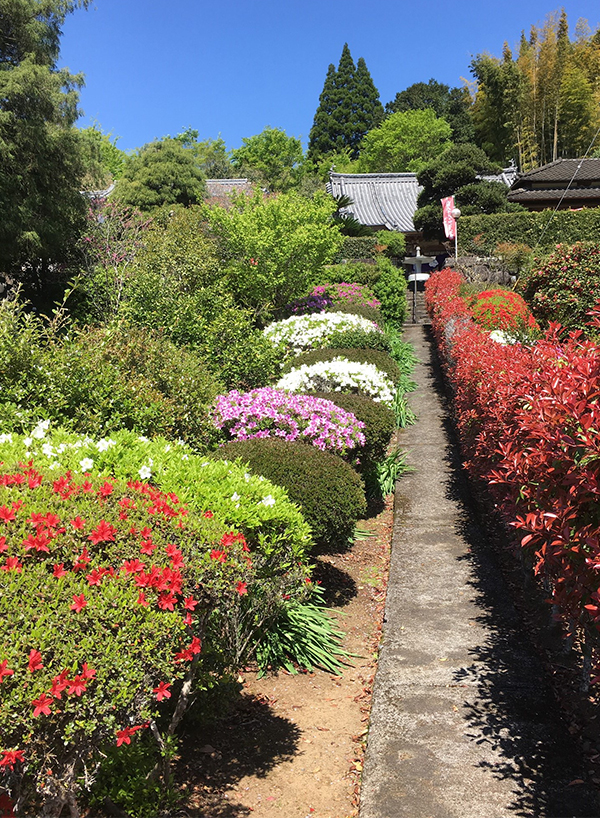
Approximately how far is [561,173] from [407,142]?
22.7 metres

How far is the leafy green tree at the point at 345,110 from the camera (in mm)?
66812

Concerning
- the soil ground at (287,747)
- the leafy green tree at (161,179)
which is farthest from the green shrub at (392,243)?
the soil ground at (287,747)

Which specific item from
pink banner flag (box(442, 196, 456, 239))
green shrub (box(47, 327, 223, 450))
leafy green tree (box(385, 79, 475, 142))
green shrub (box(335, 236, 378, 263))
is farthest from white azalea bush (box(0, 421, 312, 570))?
leafy green tree (box(385, 79, 475, 142))

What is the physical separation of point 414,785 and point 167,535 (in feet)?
5.82

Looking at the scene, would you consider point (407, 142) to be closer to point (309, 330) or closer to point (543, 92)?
point (543, 92)

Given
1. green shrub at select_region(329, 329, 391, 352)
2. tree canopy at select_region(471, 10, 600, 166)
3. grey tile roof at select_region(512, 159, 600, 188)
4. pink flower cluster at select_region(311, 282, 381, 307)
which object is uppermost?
tree canopy at select_region(471, 10, 600, 166)

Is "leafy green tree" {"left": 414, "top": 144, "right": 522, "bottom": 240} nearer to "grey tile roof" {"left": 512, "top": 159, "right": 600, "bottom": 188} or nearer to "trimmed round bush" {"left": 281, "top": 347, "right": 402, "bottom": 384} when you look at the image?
"grey tile roof" {"left": 512, "top": 159, "right": 600, "bottom": 188}

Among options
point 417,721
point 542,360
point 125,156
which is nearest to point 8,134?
point 542,360

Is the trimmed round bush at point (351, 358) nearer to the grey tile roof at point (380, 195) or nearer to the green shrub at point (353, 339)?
the green shrub at point (353, 339)

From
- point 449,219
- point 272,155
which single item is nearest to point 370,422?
point 449,219

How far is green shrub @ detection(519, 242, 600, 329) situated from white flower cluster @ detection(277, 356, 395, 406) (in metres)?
5.54

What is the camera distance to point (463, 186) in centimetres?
2992

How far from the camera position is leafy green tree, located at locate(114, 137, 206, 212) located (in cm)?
2822

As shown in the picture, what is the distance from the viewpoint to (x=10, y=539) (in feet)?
8.68
